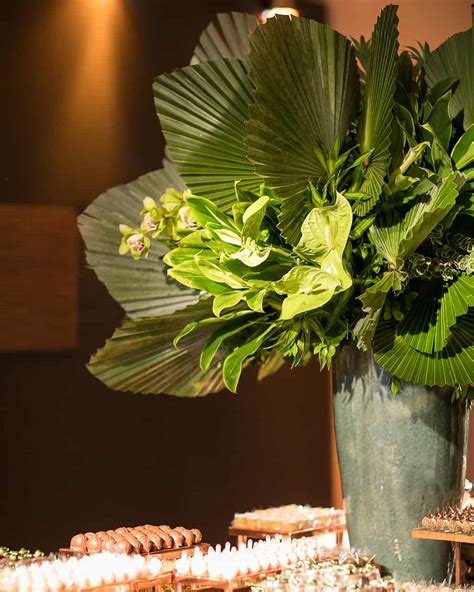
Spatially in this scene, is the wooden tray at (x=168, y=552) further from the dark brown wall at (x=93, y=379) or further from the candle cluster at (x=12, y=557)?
the dark brown wall at (x=93, y=379)

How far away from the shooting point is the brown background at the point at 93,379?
3.20 metres

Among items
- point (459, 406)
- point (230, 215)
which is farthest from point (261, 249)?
point (459, 406)

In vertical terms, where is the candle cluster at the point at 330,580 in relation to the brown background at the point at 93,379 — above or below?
below

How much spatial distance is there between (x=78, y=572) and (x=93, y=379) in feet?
5.65

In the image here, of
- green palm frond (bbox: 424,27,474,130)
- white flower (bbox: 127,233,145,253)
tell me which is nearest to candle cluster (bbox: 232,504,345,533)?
white flower (bbox: 127,233,145,253)

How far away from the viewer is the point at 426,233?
1.47 m

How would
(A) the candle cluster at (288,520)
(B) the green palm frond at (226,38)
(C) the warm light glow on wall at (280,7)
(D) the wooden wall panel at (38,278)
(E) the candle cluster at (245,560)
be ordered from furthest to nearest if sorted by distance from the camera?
(C) the warm light glow on wall at (280,7) → (D) the wooden wall panel at (38,278) → (A) the candle cluster at (288,520) → (B) the green palm frond at (226,38) → (E) the candle cluster at (245,560)

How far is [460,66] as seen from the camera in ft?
5.35

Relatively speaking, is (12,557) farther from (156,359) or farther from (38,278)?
(38,278)

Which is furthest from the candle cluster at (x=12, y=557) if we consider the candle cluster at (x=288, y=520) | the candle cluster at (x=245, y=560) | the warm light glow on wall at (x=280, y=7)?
the warm light glow on wall at (x=280, y=7)

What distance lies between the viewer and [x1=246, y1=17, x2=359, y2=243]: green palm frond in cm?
147

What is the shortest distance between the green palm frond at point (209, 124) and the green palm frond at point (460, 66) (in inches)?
12.3

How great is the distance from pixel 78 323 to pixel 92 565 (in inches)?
66.5

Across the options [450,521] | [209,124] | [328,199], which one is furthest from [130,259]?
[450,521]
